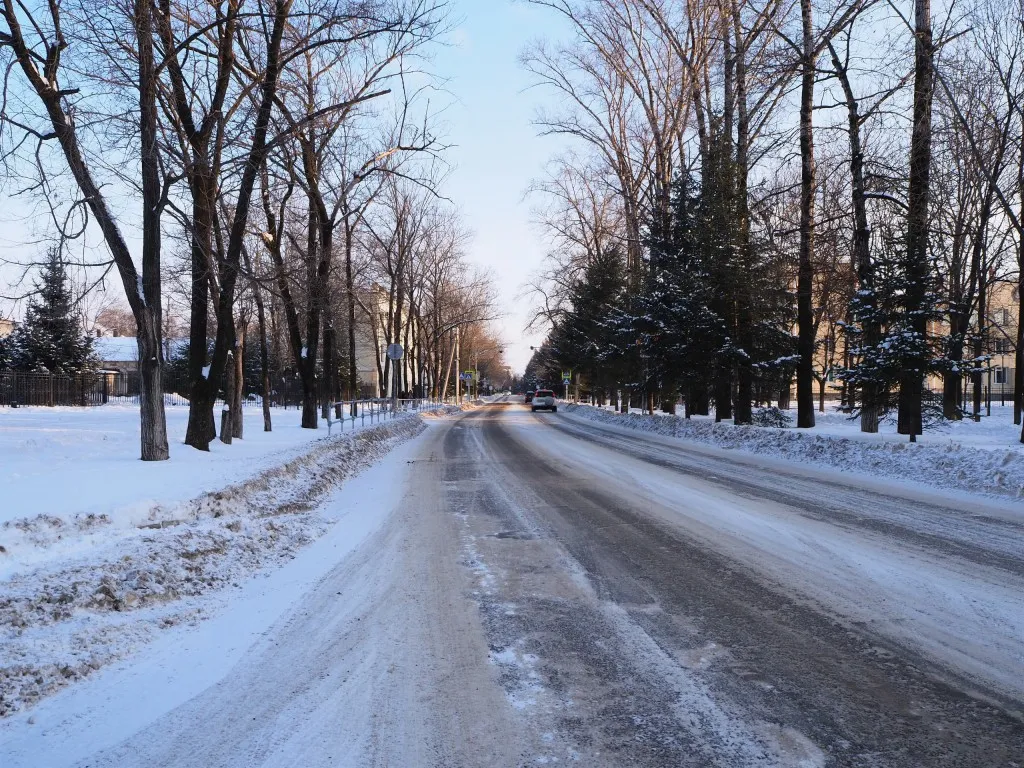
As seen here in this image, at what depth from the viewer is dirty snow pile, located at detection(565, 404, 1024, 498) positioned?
1068cm

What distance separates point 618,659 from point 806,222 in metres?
18.7

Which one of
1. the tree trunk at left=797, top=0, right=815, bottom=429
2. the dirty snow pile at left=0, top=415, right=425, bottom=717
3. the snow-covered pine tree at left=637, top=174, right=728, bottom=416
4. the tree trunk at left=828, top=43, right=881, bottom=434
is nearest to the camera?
the dirty snow pile at left=0, top=415, right=425, bottom=717

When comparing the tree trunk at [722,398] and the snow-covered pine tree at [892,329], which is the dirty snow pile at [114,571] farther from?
the tree trunk at [722,398]

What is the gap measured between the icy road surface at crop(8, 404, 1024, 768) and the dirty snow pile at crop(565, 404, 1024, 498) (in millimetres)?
2826

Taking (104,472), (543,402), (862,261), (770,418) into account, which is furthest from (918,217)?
(543,402)

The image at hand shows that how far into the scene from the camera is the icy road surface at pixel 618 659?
10.7ft

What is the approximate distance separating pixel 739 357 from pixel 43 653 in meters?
21.5

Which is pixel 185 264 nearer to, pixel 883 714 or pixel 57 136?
pixel 57 136

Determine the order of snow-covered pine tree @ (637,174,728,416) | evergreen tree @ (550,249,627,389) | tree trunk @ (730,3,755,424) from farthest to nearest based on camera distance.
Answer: evergreen tree @ (550,249,627,389) < snow-covered pine tree @ (637,174,728,416) < tree trunk @ (730,3,755,424)

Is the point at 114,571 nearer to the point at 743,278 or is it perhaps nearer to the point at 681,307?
the point at 681,307

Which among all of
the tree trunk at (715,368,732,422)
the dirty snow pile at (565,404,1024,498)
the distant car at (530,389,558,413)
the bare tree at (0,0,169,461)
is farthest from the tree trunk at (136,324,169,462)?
the distant car at (530,389,558,413)

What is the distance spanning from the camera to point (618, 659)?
13.9ft

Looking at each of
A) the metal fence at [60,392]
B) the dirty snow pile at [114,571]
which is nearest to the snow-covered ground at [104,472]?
the dirty snow pile at [114,571]

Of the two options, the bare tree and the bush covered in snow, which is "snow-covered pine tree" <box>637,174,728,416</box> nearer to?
the bush covered in snow
